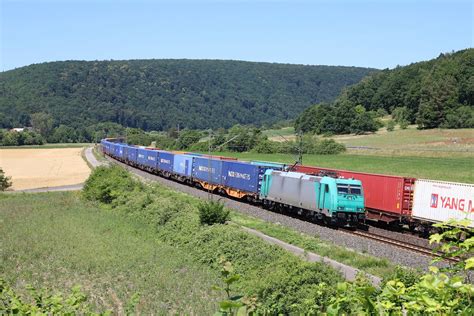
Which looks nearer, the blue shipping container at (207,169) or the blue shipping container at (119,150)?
the blue shipping container at (207,169)

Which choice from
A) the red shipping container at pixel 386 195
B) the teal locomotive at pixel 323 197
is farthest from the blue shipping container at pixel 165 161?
the red shipping container at pixel 386 195

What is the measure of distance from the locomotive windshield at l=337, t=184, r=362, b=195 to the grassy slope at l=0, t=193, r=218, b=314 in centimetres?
987

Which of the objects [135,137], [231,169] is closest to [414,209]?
[231,169]

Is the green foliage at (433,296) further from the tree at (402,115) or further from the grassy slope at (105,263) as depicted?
the tree at (402,115)

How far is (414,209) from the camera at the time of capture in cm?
2717

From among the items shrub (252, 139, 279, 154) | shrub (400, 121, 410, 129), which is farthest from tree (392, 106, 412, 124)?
shrub (252, 139, 279, 154)

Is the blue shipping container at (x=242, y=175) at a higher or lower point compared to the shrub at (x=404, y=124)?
lower

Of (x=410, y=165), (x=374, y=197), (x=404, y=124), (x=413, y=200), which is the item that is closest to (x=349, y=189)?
(x=374, y=197)

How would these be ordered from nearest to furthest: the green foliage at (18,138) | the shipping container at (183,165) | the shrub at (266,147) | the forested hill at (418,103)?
Result: the shipping container at (183,165), the shrub at (266,147), the forested hill at (418,103), the green foliage at (18,138)

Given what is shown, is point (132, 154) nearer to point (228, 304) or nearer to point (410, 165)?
point (410, 165)

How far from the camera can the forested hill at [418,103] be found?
98.1 metres

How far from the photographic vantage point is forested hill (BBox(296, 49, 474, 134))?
98.1 meters

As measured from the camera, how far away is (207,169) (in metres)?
46.8

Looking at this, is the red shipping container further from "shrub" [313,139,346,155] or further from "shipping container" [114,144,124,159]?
"shipping container" [114,144,124,159]
